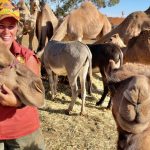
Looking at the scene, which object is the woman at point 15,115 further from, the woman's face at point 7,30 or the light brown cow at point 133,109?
the light brown cow at point 133,109

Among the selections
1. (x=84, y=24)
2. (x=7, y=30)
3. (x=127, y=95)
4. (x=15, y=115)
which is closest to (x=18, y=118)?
(x=15, y=115)

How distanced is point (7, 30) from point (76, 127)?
3777mm

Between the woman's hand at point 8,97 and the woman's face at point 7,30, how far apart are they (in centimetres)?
58

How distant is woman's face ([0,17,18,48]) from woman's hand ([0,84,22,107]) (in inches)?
22.6

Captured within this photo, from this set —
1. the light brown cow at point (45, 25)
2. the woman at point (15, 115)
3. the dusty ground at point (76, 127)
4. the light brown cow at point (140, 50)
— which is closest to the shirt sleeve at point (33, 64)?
the woman at point (15, 115)

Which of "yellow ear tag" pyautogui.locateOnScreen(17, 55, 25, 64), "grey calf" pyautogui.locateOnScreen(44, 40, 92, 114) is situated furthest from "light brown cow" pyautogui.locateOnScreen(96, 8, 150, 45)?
"yellow ear tag" pyautogui.locateOnScreen(17, 55, 25, 64)

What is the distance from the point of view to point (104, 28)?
15.5 metres

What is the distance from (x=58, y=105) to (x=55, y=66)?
33.7 inches

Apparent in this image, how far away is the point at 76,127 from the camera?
6.77m

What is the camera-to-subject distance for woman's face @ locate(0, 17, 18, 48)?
128 inches

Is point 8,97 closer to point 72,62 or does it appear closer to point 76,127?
point 76,127

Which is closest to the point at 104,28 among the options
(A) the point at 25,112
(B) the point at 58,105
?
(B) the point at 58,105

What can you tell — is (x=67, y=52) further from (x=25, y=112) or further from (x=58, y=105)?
(x=25, y=112)

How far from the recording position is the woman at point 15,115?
3.22 metres
